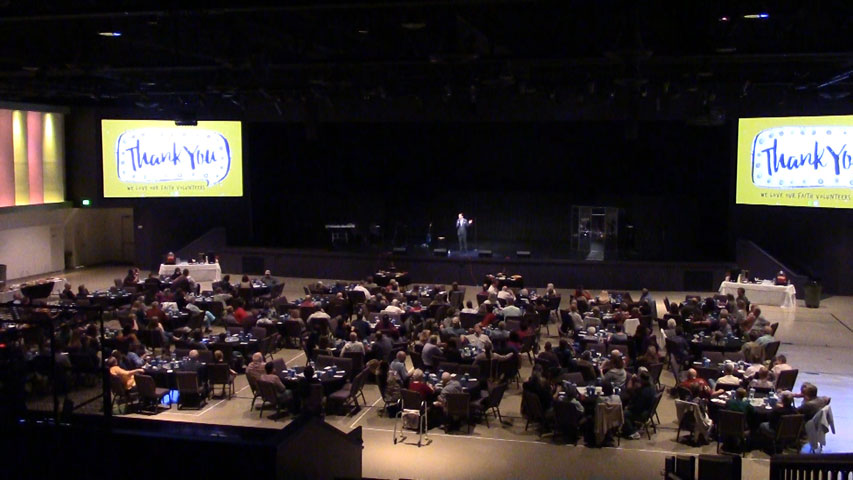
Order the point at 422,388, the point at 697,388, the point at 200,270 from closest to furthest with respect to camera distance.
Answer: the point at 697,388 < the point at 422,388 < the point at 200,270

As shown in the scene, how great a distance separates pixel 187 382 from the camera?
42.9 ft

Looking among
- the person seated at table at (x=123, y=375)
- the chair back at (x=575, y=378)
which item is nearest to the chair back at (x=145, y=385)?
the person seated at table at (x=123, y=375)

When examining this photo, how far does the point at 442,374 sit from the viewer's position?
1309 centimetres

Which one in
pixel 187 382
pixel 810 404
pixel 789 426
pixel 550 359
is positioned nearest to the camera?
pixel 789 426

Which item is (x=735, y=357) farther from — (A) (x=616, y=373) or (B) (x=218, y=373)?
(B) (x=218, y=373)

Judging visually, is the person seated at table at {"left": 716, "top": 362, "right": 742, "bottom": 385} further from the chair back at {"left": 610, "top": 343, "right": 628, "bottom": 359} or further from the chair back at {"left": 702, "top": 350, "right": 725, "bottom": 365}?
the chair back at {"left": 610, "top": 343, "right": 628, "bottom": 359}

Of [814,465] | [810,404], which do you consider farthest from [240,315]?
[814,465]

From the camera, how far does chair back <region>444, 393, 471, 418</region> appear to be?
12.0 metres

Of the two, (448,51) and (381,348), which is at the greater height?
(448,51)

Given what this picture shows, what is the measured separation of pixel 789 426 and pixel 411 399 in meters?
5.17

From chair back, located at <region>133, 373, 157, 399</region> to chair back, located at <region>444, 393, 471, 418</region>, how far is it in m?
4.53

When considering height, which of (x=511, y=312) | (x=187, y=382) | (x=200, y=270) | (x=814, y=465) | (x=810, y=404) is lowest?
(x=187, y=382)

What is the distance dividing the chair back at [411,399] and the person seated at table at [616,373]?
2.76 m

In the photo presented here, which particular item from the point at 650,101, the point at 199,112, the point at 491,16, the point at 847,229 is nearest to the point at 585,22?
the point at 491,16
